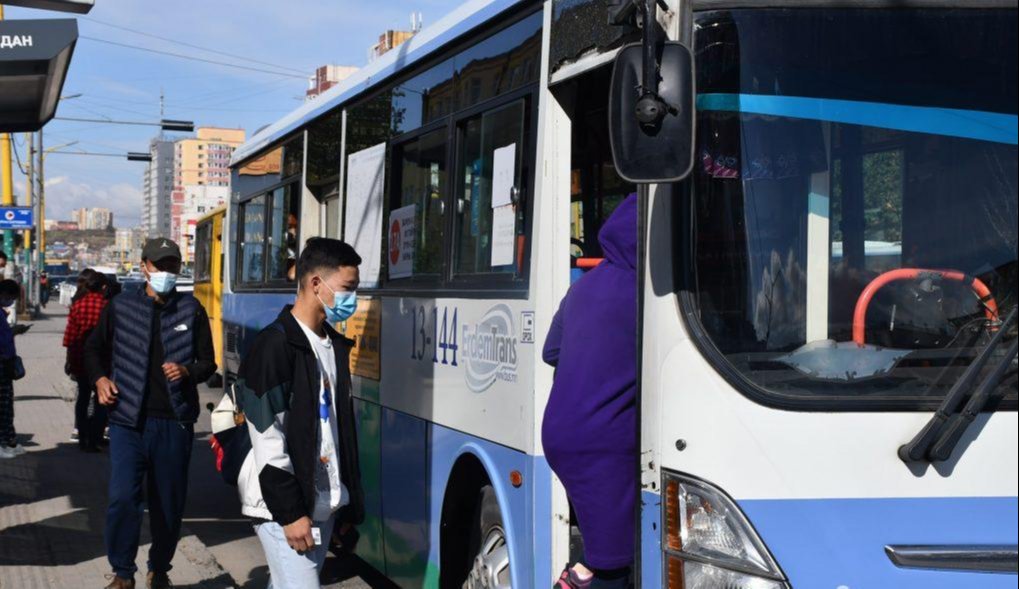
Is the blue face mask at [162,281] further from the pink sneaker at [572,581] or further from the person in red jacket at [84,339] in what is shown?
the person in red jacket at [84,339]

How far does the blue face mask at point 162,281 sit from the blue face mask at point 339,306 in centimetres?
200

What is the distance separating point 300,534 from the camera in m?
4.32

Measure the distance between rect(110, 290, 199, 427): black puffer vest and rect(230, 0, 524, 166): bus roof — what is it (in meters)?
1.70

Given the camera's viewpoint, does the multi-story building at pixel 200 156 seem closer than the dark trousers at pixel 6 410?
No

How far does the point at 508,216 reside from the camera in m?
5.11

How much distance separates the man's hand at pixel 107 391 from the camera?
6.45m

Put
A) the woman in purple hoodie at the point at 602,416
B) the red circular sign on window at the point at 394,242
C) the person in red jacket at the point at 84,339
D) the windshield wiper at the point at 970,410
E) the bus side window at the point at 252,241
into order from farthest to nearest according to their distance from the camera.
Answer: the person in red jacket at the point at 84,339 → the bus side window at the point at 252,241 → the red circular sign on window at the point at 394,242 → the woman in purple hoodie at the point at 602,416 → the windshield wiper at the point at 970,410

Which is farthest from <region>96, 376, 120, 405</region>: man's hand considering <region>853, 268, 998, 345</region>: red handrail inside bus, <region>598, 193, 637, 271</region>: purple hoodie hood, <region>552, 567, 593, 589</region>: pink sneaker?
<region>853, 268, 998, 345</region>: red handrail inside bus

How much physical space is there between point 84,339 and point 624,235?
969cm

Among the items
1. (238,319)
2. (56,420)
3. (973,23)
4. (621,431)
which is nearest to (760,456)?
(621,431)

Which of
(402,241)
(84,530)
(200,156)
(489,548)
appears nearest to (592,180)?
(402,241)

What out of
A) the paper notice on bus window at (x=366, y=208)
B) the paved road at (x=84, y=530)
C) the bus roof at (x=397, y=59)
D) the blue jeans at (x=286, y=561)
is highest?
the bus roof at (x=397, y=59)

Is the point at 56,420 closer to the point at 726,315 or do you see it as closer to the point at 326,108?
the point at 326,108

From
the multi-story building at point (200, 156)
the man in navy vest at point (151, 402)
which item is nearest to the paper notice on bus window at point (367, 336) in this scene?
the man in navy vest at point (151, 402)
